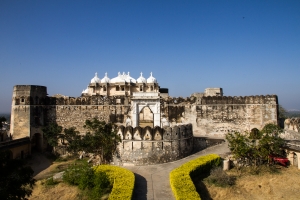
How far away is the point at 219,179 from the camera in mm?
12617

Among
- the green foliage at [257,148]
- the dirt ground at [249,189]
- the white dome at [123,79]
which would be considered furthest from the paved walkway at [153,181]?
the white dome at [123,79]

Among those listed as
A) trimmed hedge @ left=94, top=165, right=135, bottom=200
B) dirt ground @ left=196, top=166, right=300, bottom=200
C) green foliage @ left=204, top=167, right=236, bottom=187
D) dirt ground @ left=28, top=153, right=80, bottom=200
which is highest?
trimmed hedge @ left=94, top=165, right=135, bottom=200

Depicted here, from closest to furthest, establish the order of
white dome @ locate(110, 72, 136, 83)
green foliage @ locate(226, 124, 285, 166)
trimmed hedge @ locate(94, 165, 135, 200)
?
trimmed hedge @ locate(94, 165, 135, 200), green foliage @ locate(226, 124, 285, 166), white dome @ locate(110, 72, 136, 83)

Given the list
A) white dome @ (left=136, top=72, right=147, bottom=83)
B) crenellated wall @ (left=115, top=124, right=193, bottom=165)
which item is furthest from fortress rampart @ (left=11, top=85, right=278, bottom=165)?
white dome @ (left=136, top=72, right=147, bottom=83)

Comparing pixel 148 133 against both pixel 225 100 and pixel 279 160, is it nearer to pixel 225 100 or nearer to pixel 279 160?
pixel 279 160

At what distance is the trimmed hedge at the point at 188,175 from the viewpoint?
9.59 meters

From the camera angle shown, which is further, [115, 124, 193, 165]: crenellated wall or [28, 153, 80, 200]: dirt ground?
[115, 124, 193, 165]: crenellated wall

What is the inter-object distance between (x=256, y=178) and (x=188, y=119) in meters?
8.88

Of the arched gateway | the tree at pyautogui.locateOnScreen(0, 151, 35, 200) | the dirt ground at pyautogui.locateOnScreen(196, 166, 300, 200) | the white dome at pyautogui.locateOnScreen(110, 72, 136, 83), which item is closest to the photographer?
the tree at pyautogui.locateOnScreen(0, 151, 35, 200)

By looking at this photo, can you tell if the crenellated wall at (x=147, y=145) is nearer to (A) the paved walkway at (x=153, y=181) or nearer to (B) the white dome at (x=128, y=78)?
(A) the paved walkway at (x=153, y=181)

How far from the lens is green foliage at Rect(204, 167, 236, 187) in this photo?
12.4 m

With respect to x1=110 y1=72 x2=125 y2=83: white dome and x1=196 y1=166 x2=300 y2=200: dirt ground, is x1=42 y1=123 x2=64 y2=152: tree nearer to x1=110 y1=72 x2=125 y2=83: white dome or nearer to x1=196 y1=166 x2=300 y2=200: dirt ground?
x1=110 y1=72 x2=125 y2=83: white dome

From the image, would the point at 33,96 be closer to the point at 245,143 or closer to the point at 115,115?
the point at 115,115

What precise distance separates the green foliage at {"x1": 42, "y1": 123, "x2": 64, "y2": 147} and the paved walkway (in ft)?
30.4
